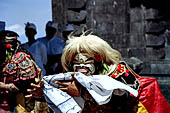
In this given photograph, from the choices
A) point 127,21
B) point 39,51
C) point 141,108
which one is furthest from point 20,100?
point 127,21

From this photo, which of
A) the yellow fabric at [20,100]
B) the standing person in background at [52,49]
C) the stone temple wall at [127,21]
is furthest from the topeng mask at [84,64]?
the stone temple wall at [127,21]

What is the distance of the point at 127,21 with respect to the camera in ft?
29.4

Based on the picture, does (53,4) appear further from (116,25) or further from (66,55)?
(66,55)

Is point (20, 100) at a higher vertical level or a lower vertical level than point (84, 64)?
lower

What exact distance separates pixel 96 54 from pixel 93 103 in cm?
49

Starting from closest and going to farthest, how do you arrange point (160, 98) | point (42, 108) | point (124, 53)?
point (160, 98) → point (42, 108) → point (124, 53)

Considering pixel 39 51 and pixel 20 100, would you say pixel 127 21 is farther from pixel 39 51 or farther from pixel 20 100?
pixel 20 100

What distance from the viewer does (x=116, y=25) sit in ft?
29.1

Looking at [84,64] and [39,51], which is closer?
[84,64]

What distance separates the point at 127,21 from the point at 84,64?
579 centimetres

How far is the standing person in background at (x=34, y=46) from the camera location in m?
6.99

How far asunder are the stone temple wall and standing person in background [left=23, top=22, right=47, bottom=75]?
1.76 meters

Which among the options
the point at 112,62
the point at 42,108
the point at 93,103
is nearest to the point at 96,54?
the point at 112,62

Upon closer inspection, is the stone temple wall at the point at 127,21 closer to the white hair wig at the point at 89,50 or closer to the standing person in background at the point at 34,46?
the standing person in background at the point at 34,46
